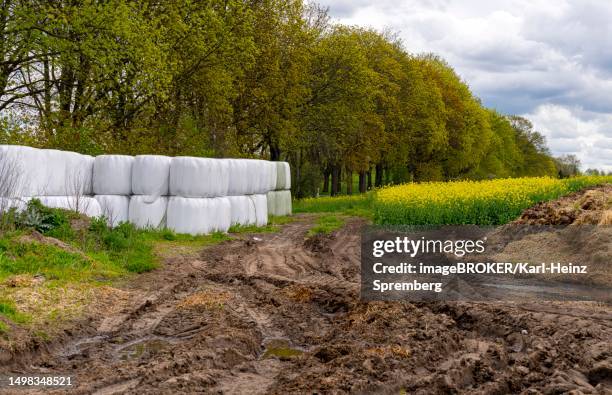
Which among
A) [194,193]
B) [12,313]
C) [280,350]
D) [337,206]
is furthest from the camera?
[337,206]

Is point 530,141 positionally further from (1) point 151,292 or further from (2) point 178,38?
(1) point 151,292

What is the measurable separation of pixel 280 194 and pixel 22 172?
1410 cm

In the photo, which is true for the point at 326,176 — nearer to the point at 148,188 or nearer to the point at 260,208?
the point at 260,208

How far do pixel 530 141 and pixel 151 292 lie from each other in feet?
278

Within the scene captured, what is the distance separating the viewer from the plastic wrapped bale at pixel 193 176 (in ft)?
56.9

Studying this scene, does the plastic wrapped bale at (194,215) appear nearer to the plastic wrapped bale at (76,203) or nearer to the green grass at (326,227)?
the plastic wrapped bale at (76,203)

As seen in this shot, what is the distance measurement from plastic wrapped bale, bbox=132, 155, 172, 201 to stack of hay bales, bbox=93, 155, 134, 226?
10.2 inches

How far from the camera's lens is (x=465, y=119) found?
58062mm

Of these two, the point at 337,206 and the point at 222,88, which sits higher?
the point at 222,88

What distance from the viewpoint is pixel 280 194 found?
1067 inches

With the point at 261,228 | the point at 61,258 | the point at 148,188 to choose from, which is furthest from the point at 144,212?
the point at 61,258

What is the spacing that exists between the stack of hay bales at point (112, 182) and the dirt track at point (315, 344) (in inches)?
219

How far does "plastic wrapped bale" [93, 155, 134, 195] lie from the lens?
675 inches

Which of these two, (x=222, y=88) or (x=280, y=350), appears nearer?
(x=280, y=350)
